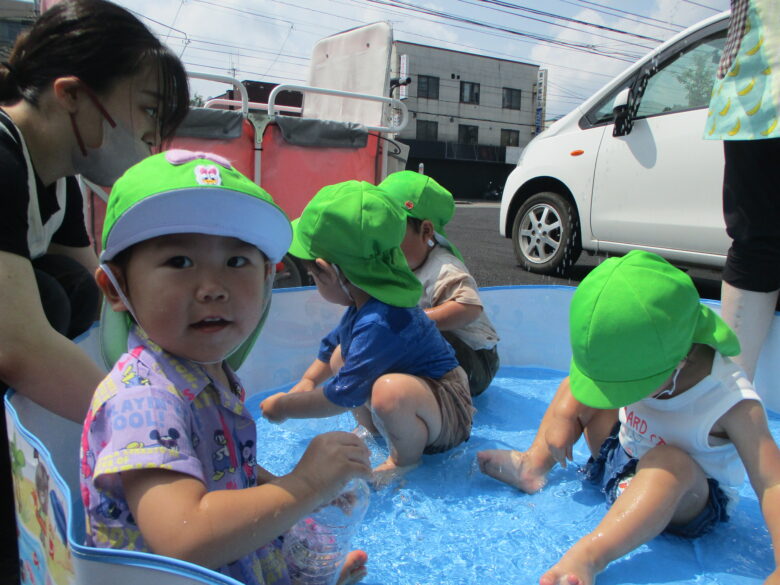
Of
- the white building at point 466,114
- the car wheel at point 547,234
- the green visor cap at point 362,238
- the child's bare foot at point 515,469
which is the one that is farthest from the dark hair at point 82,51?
the white building at point 466,114

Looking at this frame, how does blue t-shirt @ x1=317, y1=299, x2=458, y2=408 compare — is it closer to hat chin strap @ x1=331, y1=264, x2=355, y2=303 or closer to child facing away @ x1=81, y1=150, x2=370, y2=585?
hat chin strap @ x1=331, y1=264, x2=355, y2=303

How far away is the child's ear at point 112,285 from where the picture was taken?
3.21 feet

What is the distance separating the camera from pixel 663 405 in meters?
1.44

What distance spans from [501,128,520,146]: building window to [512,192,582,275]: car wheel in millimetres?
29559

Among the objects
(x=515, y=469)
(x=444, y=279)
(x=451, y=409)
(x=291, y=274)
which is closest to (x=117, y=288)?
(x=451, y=409)

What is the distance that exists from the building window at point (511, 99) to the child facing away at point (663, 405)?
33345mm

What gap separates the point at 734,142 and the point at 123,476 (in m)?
1.88

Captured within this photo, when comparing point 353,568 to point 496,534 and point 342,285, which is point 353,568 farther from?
point 342,285

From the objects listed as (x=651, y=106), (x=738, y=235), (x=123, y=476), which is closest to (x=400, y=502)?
(x=123, y=476)

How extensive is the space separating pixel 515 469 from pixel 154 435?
115 cm

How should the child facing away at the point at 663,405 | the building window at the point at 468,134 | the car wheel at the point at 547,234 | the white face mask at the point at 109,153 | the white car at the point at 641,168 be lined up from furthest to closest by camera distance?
the building window at the point at 468,134 < the car wheel at the point at 547,234 < the white car at the point at 641,168 < the white face mask at the point at 109,153 < the child facing away at the point at 663,405

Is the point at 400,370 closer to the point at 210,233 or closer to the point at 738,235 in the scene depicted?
the point at 210,233

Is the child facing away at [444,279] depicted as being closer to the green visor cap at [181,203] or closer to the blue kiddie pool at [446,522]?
the blue kiddie pool at [446,522]

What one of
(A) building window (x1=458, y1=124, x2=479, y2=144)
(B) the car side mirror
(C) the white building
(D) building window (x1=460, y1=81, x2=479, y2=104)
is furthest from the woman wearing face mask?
(D) building window (x1=460, y1=81, x2=479, y2=104)
